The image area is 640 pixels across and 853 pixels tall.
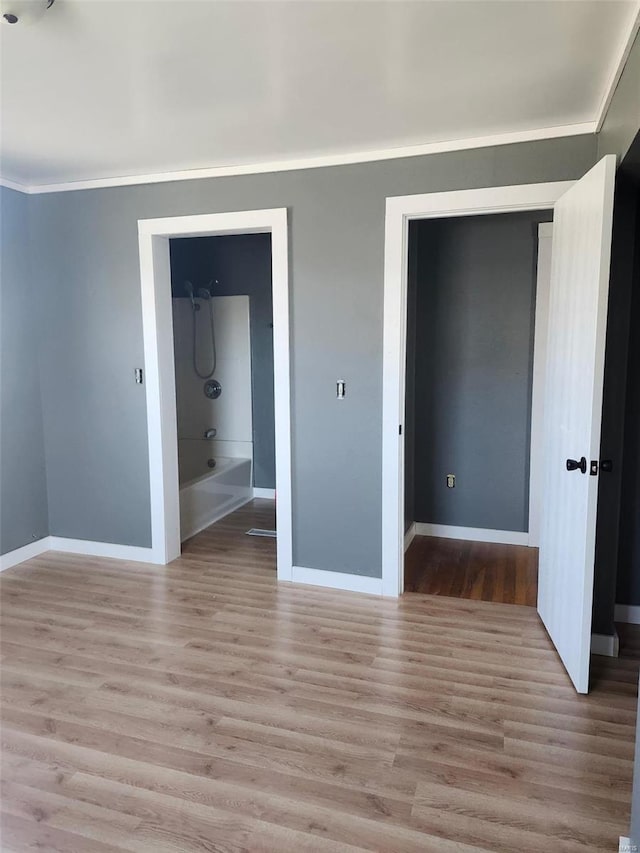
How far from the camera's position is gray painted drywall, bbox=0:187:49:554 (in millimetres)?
3678

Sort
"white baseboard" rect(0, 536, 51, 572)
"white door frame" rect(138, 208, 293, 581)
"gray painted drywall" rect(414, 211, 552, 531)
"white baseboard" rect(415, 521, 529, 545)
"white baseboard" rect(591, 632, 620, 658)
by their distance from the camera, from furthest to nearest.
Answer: "white baseboard" rect(415, 521, 529, 545), "gray painted drywall" rect(414, 211, 552, 531), "white baseboard" rect(0, 536, 51, 572), "white door frame" rect(138, 208, 293, 581), "white baseboard" rect(591, 632, 620, 658)

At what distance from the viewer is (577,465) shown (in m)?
2.30

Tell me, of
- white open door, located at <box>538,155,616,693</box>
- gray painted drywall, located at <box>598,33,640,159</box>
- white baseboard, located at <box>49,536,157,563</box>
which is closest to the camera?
gray painted drywall, located at <box>598,33,640,159</box>

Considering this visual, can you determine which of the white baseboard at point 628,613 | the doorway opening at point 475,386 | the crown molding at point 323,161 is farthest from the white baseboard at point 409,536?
the crown molding at point 323,161

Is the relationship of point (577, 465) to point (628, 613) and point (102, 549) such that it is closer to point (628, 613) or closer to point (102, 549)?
point (628, 613)

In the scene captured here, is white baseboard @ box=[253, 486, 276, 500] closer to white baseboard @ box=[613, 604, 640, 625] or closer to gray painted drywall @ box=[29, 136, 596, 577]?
gray painted drywall @ box=[29, 136, 596, 577]

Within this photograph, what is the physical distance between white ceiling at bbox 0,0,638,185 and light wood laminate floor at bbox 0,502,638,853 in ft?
7.95

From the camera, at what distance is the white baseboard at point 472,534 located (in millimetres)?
4129

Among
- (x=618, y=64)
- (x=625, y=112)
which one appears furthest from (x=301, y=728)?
(x=618, y=64)

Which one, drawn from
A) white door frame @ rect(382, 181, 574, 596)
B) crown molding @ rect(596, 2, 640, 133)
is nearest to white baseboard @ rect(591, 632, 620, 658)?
white door frame @ rect(382, 181, 574, 596)

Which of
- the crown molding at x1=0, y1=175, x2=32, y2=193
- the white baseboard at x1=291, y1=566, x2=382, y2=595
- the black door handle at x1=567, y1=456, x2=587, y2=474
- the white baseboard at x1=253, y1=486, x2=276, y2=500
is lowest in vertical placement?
the white baseboard at x1=291, y1=566, x2=382, y2=595

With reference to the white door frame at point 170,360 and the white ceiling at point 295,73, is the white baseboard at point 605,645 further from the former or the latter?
the white ceiling at point 295,73

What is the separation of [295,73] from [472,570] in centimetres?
291

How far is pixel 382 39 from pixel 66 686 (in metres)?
2.79
